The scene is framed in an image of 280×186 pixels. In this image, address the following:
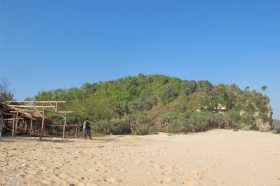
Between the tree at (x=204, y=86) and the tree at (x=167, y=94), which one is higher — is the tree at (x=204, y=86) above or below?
above

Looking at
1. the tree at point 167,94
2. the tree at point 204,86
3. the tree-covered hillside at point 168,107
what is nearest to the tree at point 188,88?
the tree-covered hillside at point 168,107

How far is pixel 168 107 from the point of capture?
4266cm

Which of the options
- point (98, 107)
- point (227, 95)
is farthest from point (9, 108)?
point (227, 95)

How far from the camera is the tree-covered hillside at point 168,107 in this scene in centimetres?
2745

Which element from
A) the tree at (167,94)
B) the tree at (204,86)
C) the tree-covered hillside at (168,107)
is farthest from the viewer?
the tree at (167,94)

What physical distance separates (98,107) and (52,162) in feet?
87.1

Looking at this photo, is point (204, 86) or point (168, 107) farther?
point (204, 86)

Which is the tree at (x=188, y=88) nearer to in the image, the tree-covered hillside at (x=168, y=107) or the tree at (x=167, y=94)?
the tree-covered hillside at (x=168, y=107)

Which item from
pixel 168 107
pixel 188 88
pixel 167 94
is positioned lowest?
pixel 168 107

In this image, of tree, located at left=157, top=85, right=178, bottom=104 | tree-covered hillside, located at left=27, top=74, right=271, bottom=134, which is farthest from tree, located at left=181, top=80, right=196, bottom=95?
tree, located at left=157, top=85, right=178, bottom=104

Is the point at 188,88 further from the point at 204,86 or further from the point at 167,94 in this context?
the point at 167,94

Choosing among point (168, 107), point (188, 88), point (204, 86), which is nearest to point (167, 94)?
point (188, 88)

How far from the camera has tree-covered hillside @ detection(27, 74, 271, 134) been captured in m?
27.5

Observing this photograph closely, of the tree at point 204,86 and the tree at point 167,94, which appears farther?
the tree at point 167,94
